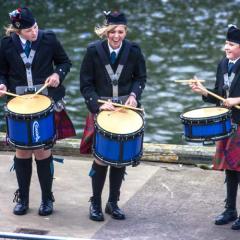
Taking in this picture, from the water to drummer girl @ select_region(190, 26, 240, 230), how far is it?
4047 mm

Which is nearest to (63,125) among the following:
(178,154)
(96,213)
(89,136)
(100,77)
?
(89,136)

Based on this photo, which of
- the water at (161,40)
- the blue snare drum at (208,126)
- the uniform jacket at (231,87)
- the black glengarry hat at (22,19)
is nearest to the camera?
the blue snare drum at (208,126)

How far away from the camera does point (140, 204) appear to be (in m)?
7.82

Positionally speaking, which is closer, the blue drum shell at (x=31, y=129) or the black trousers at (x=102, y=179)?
the blue drum shell at (x=31, y=129)

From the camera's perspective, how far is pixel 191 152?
8922 millimetres

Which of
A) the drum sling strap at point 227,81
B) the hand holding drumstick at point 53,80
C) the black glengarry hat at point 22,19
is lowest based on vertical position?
the hand holding drumstick at point 53,80

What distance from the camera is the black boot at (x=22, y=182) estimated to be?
750 cm

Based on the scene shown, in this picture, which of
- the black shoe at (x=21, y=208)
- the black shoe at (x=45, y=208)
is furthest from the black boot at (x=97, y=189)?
the black shoe at (x=21, y=208)

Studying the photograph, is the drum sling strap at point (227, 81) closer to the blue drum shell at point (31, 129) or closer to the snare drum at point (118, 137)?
the snare drum at point (118, 137)

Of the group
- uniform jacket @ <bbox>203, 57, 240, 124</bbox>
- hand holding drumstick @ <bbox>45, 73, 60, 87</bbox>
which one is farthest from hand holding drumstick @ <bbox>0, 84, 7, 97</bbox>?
uniform jacket @ <bbox>203, 57, 240, 124</bbox>

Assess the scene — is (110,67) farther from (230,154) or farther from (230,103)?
(230,154)

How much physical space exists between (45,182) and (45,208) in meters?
0.22

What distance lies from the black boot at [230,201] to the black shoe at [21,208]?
5.25ft

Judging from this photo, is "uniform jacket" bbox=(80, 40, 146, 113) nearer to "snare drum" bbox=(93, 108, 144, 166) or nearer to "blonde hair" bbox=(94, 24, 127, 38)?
"blonde hair" bbox=(94, 24, 127, 38)
